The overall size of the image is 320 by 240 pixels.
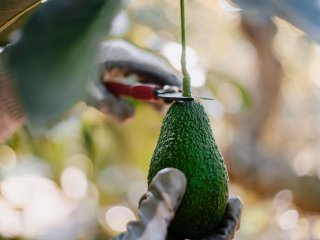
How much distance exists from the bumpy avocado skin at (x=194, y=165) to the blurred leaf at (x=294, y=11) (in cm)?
15

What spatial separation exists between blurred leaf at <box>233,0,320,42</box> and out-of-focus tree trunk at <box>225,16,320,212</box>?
1.71 metres

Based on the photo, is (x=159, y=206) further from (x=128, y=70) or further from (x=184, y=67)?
(x=128, y=70)

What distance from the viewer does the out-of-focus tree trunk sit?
7.44ft

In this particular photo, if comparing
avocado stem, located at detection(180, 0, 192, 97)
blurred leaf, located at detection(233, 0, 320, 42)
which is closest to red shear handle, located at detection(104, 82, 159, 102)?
avocado stem, located at detection(180, 0, 192, 97)

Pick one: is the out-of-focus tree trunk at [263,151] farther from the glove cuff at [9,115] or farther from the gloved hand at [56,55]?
the gloved hand at [56,55]

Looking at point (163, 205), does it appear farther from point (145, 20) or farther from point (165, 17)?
point (165, 17)

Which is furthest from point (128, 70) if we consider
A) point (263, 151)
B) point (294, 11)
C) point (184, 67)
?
point (263, 151)

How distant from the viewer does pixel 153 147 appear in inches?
81.0

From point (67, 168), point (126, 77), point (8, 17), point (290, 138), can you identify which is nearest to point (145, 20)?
point (67, 168)

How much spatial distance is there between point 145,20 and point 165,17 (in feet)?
1.16

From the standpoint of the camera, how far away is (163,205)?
1.85 ft

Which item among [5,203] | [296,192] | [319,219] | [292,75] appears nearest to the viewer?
[5,203]

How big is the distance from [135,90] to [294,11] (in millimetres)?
547

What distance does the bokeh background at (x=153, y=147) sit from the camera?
1.86 m
